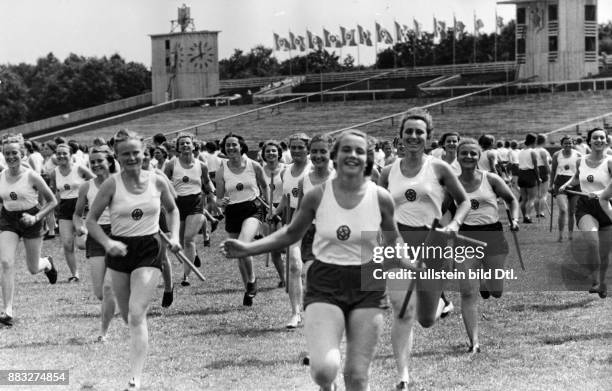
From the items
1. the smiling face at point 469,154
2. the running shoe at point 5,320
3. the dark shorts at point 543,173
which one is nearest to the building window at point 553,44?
the dark shorts at point 543,173

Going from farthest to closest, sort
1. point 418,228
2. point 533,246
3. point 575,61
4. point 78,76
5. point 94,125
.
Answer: point 78,76 < point 94,125 < point 575,61 < point 533,246 < point 418,228

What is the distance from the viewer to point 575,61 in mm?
66000

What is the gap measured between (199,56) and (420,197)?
73.1m

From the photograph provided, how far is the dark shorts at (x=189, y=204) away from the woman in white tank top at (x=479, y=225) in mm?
6015

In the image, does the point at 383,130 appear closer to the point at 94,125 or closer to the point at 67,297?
the point at 94,125

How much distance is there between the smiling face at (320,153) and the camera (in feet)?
34.3

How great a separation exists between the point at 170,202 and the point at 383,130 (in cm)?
4497

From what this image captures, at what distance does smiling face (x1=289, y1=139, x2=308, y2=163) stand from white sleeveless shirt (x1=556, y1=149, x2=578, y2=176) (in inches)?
395

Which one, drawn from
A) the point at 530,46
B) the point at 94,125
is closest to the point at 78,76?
the point at 94,125

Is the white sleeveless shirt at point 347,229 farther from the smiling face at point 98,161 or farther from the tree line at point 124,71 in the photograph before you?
the tree line at point 124,71

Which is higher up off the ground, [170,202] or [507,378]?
[170,202]

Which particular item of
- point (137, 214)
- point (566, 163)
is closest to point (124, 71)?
point (566, 163)

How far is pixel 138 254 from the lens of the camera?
30.5ft

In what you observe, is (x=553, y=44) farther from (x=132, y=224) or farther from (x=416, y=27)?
(x=132, y=224)
